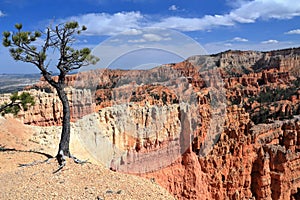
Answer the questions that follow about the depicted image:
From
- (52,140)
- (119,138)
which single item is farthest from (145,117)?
(52,140)

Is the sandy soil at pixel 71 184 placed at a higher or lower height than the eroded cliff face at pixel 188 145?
higher

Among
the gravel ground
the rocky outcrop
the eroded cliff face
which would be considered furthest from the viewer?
the rocky outcrop

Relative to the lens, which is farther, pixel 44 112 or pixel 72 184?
pixel 44 112

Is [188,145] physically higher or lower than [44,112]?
lower

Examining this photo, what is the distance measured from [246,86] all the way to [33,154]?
66078mm

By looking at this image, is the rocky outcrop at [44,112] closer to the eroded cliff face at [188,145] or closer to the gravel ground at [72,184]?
the eroded cliff face at [188,145]

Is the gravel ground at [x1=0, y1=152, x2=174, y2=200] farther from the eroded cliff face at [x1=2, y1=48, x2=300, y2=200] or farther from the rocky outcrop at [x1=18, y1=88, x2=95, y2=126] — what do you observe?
the rocky outcrop at [x1=18, y1=88, x2=95, y2=126]

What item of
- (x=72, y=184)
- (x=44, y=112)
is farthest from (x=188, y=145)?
(x=44, y=112)

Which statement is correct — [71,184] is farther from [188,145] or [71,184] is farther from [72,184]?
[188,145]

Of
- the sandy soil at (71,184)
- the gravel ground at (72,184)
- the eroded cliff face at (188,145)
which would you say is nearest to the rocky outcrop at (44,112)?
the eroded cliff face at (188,145)

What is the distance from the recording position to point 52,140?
1252 centimetres

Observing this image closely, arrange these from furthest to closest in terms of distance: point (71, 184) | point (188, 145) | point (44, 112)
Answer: point (44, 112) → point (188, 145) → point (71, 184)

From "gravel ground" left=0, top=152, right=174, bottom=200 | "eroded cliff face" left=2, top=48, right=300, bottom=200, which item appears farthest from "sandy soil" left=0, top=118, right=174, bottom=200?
"eroded cliff face" left=2, top=48, right=300, bottom=200

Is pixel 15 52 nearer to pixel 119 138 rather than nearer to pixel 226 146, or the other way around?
pixel 119 138
